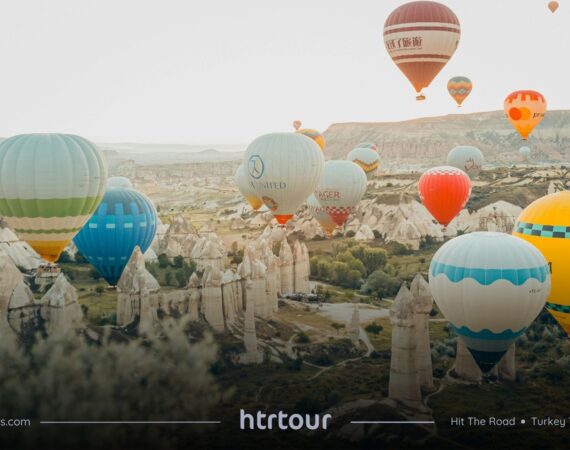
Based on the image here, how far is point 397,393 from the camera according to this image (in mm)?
14484

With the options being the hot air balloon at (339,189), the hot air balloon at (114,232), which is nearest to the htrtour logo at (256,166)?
the hot air balloon at (114,232)

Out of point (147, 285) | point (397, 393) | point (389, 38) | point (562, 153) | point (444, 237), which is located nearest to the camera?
point (397, 393)

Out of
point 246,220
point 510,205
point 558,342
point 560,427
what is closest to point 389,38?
point 558,342

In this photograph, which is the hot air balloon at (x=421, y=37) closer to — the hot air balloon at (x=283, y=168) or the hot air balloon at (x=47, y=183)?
the hot air balloon at (x=283, y=168)

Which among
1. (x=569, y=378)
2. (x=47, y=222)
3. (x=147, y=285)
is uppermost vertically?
(x=47, y=222)

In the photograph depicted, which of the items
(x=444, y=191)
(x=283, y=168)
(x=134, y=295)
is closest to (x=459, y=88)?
(x=444, y=191)

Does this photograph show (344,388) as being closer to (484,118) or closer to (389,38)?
(389,38)

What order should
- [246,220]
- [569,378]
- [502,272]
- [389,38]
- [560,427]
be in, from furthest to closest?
[246,220] → [389,38] → [569,378] → [502,272] → [560,427]

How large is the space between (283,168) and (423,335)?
7.24 metres

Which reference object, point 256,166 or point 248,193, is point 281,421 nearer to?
point 256,166

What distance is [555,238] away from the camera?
15.2m

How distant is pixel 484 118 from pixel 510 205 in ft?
230

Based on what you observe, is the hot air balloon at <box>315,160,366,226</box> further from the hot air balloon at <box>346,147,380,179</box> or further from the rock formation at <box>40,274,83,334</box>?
the hot air balloon at <box>346,147,380,179</box>

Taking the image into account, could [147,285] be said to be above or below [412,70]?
below
